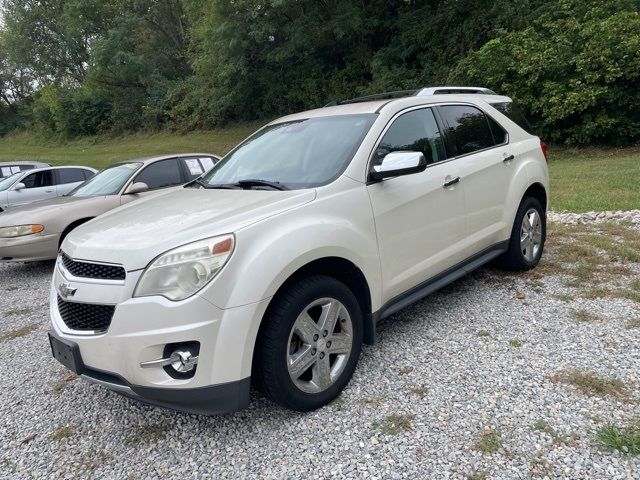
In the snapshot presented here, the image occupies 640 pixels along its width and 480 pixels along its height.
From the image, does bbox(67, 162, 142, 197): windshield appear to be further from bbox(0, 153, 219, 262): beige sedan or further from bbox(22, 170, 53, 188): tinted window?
bbox(22, 170, 53, 188): tinted window

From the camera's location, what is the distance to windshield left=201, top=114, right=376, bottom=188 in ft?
10.9

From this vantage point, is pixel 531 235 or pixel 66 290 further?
pixel 531 235

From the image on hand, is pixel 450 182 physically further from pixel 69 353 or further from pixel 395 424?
pixel 69 353

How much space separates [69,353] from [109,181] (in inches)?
208

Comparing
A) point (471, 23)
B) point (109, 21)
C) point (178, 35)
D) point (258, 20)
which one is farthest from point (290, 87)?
point (109, 21)

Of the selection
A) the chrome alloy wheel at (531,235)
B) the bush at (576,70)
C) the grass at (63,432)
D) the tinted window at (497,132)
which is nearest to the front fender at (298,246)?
the grass at (63,432)

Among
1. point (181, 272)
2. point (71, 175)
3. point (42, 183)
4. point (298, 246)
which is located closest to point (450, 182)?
point (298, 246)

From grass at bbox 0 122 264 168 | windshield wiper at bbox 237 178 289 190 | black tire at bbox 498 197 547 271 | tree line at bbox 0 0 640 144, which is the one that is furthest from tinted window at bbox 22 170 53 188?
tree line at bbox 0 0 640 144

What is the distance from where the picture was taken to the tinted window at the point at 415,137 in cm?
351

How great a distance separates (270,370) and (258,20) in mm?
24096

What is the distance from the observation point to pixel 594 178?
10.4 metres

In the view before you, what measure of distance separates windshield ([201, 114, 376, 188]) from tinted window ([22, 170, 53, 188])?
28.8 ft

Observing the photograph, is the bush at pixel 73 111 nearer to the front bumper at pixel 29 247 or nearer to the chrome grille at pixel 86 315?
the front bumper at pixel 29 247

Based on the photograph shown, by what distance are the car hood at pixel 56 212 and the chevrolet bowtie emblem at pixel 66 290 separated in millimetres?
4284
